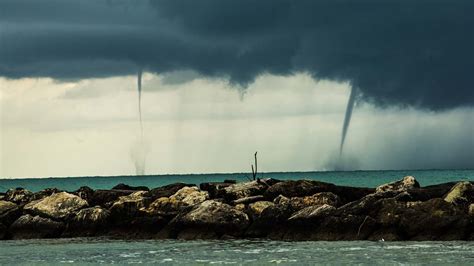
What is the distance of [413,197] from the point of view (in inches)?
1576

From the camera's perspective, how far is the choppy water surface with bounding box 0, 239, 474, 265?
3144cm

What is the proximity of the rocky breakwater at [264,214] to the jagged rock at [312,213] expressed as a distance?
0.15ft

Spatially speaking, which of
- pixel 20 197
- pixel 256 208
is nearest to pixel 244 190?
pixel 256 208

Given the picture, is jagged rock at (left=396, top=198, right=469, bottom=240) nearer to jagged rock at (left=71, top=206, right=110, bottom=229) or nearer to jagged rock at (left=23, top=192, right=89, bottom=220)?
jagged rock at (left=71, top=206, right=110, bottom=229)

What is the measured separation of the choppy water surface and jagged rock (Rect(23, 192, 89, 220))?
146 inches

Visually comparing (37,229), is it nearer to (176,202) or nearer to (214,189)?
(176,202)

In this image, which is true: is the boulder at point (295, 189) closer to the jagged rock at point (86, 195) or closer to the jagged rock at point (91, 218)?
the jagged rock at point (91, 218)

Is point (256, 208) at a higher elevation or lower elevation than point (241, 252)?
higher

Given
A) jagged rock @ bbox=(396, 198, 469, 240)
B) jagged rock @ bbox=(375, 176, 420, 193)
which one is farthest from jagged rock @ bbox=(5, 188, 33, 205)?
jagged rock @ bbox=(396, 198, 469, 240)

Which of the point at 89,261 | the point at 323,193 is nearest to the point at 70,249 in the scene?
the point at 89,261

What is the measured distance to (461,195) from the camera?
39.7 m

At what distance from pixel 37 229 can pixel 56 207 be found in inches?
56.8

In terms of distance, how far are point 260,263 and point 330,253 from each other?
11.1ft

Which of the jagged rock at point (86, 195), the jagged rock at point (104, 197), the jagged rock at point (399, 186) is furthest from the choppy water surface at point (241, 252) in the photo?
the jagged rock at point (86, 195)
